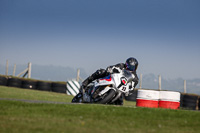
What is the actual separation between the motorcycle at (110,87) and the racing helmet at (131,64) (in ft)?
1.45

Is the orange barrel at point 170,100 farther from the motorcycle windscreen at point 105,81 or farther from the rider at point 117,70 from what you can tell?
the motorcycle windscreen at point 105,81

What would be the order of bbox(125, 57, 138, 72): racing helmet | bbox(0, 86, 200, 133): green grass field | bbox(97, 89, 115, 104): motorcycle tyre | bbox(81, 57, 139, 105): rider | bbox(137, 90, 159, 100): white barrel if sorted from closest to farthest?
1. bbox(0, 86, 200, 133): green grass field
2. bbox(97, 89, 115, 104): motorcycle tyre
3. bbox(81, 57, 139, 105): rider
4. bbox(125, 57, 138, 72): racing helmet
5. bbox(137, 90, 159, 100): white barrel

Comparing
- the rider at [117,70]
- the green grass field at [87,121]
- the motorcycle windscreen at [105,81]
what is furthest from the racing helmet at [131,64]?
the green grass field at [87,121]

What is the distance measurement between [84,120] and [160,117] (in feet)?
6.79

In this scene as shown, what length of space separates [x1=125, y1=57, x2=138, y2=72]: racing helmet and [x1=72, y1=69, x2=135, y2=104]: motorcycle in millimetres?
442

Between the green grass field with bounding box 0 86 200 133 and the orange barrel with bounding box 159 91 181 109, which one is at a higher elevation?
the orange barrel with bounding box 159 91 181 109

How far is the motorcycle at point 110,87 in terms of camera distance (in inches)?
404

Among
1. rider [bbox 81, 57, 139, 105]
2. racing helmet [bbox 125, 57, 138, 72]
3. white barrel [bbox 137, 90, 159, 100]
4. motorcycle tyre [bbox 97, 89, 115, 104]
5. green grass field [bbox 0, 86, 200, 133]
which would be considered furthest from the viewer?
white barrel [bbox 137, 90, 159, 100]

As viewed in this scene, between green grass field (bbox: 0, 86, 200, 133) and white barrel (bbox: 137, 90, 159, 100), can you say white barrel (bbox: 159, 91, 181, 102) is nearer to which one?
white barrel (bbox: 137, 90, 159, 100)

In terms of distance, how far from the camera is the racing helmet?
11.1 meters

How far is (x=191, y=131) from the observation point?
19.8 ft

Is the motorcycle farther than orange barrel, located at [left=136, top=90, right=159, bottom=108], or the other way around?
orange barrel, located at [left=136, top=90, right=159, bottom=108]

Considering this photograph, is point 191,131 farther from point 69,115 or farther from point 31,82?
point 31,82

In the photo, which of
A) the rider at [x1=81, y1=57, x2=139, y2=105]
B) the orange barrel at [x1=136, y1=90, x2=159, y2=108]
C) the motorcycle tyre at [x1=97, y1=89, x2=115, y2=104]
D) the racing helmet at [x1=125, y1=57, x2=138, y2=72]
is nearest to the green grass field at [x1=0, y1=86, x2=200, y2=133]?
the motorcycle tyre at [x1=97, y1=89, x2=115, y2=104]
